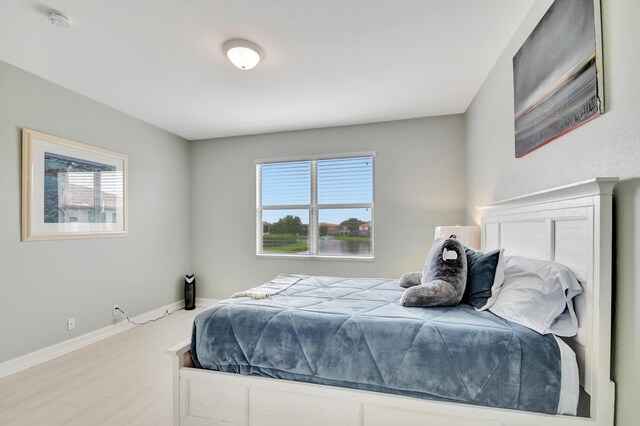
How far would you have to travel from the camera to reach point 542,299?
1383 millimetres

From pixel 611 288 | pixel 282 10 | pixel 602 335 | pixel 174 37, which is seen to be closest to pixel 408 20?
pixel 282 10

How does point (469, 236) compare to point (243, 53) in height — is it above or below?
below

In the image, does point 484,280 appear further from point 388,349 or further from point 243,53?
point 243,53

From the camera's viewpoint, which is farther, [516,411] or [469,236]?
[469,236]

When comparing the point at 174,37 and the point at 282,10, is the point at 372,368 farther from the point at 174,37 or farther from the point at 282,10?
the point at 174,37

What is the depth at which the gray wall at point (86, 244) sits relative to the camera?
244 centimetres

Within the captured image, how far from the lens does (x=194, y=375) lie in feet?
5.50

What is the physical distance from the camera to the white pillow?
4.33 feet

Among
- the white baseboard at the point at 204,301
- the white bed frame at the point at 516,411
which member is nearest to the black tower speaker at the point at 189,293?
the white baseboard at the point at 204,301

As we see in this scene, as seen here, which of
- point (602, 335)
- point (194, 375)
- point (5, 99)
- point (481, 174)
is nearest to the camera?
point (602, 335)

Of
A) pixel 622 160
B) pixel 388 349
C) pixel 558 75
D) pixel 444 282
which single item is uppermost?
pixel 558 75

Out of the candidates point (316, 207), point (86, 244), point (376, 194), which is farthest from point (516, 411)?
point (86, 244)

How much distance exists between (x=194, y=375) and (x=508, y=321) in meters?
1.77

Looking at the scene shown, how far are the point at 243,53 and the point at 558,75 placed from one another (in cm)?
207
